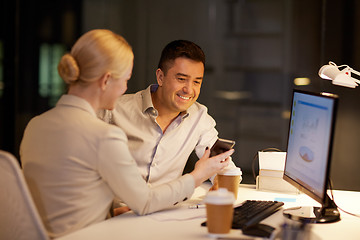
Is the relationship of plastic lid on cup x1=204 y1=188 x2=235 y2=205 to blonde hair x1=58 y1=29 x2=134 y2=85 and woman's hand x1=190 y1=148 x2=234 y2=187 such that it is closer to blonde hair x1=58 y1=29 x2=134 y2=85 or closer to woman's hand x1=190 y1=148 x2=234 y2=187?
woman's hand x1=190 y1=148 x2=234 y2=187

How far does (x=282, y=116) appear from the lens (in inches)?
184

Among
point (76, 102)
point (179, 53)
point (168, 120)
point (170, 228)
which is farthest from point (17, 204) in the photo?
point (179, 53)

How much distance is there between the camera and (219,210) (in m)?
1.64

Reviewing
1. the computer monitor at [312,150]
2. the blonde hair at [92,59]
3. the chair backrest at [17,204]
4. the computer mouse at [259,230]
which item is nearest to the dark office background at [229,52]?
the computer monitor at [312,150]

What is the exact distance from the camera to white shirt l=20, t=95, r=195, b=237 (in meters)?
1.78

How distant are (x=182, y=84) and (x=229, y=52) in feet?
7.21

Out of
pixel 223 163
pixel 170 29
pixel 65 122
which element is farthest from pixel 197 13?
pixel 65 122

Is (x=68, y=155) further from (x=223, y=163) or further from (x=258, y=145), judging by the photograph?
(x=258, y=145)

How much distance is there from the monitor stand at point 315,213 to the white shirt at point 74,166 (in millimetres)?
624

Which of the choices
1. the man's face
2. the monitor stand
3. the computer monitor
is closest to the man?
the man's face

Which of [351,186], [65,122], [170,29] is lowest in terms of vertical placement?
[351,186]

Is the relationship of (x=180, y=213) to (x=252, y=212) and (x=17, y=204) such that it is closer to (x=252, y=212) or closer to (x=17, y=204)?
(x=252, y=212)

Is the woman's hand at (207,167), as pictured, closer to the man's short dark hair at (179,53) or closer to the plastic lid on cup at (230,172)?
the plastic lid on cup at (230,172)

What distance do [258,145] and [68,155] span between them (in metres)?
3.16
